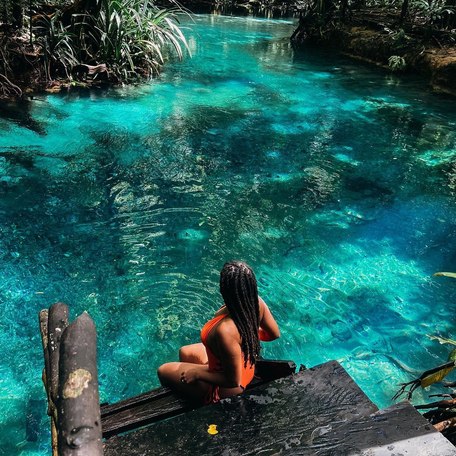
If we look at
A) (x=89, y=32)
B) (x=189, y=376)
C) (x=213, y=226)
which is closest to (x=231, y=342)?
(x=189, y=376)

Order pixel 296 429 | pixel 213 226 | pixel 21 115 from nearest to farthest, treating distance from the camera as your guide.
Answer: pixel 296 429, pixel 213 226, pixel 21 115

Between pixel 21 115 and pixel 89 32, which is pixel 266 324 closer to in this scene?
pixel 21 115

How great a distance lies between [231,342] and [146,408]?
0.59 m

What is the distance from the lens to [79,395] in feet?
4.53

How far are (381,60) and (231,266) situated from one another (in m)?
14.2

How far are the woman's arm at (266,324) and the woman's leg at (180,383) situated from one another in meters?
0.46

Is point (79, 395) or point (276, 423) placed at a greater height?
point (79, 395)

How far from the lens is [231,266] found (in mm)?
2488

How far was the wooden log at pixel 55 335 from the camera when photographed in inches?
72.7

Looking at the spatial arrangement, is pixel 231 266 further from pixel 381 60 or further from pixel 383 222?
pixel 381 60

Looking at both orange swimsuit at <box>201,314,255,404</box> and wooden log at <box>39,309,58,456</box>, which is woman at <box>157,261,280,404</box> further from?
wooden log at <box>39,309,58,456</box>

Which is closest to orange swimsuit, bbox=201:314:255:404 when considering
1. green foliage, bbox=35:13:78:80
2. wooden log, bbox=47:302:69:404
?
wooden log, bbox=47:302:69:404

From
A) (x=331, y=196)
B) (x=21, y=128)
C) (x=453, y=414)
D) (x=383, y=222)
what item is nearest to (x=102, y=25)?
(x=21, y=128)

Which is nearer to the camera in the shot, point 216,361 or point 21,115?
point 216,361
